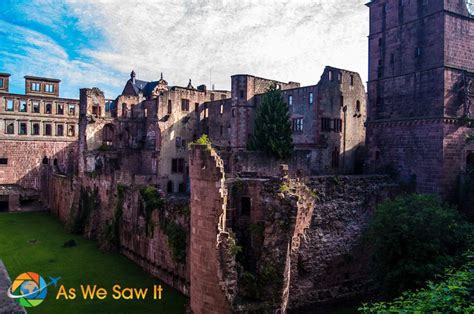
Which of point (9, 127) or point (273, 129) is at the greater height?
point (9, 127)

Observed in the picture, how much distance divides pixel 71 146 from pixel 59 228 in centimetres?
2008

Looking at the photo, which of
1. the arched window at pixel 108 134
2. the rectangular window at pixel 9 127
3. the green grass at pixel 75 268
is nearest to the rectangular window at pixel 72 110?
the rectangular window at pixel 9 127

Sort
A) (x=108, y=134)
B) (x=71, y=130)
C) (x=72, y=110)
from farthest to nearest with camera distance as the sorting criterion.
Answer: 1. (x=72, y=110)
2. (x=71, y=130)
3. (x=108, y=134)

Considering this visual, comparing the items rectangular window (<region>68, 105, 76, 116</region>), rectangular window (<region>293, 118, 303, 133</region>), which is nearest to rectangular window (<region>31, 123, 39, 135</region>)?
rectangular window (<region>68, 105, 76, 116</region>)

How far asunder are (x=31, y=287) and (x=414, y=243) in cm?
1952

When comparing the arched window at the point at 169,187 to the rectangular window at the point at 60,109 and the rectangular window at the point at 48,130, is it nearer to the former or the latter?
the rectangular window at the point at 48,130

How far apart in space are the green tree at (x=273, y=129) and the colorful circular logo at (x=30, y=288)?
1788cm

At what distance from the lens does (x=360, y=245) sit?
81.0 feet

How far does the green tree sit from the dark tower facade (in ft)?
22.2

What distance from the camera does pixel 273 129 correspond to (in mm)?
33844

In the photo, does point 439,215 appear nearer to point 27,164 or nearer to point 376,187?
point 376,187

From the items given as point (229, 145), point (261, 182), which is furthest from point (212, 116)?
point (261, 182)

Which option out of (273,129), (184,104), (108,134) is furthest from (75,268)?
(108,134)

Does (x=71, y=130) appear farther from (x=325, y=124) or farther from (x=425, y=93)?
(x=425, y=93)
